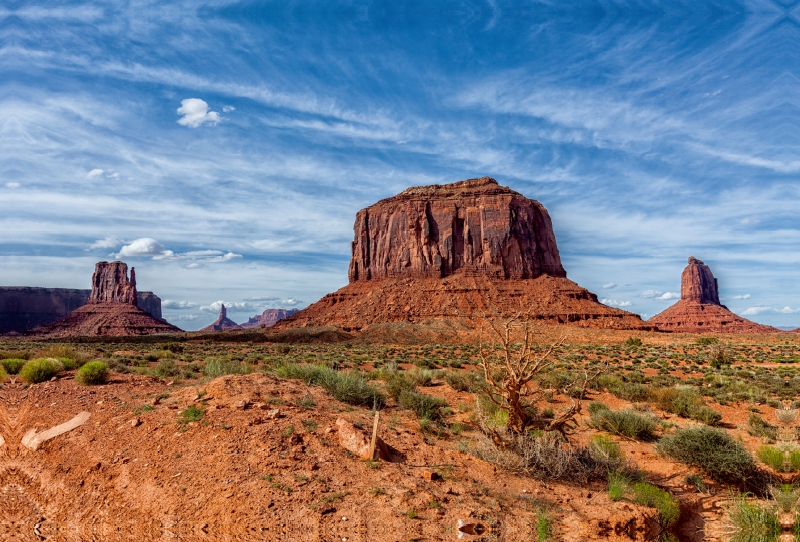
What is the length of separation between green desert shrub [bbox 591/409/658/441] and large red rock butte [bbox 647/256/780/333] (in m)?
94.1

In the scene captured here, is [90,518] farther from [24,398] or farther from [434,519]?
[24,398]

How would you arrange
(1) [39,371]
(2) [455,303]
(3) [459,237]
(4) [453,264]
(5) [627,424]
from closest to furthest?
(5) [627,424], (1) [39,371], (2) [455,303], (4) [453,264], (3) [459,237]

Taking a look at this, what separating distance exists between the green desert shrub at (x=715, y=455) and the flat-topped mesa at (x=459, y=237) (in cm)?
7889

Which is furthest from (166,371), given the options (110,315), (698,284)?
(698,284)

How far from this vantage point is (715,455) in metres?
7.54

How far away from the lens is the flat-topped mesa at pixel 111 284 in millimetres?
135500

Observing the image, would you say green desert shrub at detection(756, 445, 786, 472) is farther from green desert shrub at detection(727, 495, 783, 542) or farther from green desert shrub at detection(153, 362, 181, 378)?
green desert shrub at detection(153, 362, 181, 378)

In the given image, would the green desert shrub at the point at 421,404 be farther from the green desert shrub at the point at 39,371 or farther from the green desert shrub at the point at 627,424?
the green desert shrub at the point at 39,371

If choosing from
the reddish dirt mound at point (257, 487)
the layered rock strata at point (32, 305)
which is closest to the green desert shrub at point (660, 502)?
the reddish dirt mound at point (257, 487)

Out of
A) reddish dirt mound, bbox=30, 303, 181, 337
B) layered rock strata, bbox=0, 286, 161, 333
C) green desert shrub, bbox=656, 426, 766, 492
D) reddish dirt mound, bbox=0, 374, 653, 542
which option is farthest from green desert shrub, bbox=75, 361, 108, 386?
layered rock strata, bbox=0, 286, 161, 333

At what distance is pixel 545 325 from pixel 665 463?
192 feet

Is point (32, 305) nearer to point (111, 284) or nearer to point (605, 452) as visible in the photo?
point (111, 284)

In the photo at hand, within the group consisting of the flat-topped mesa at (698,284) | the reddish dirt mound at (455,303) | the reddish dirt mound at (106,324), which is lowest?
the reddish dirt mound at (106,324)

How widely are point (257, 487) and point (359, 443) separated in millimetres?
1650
